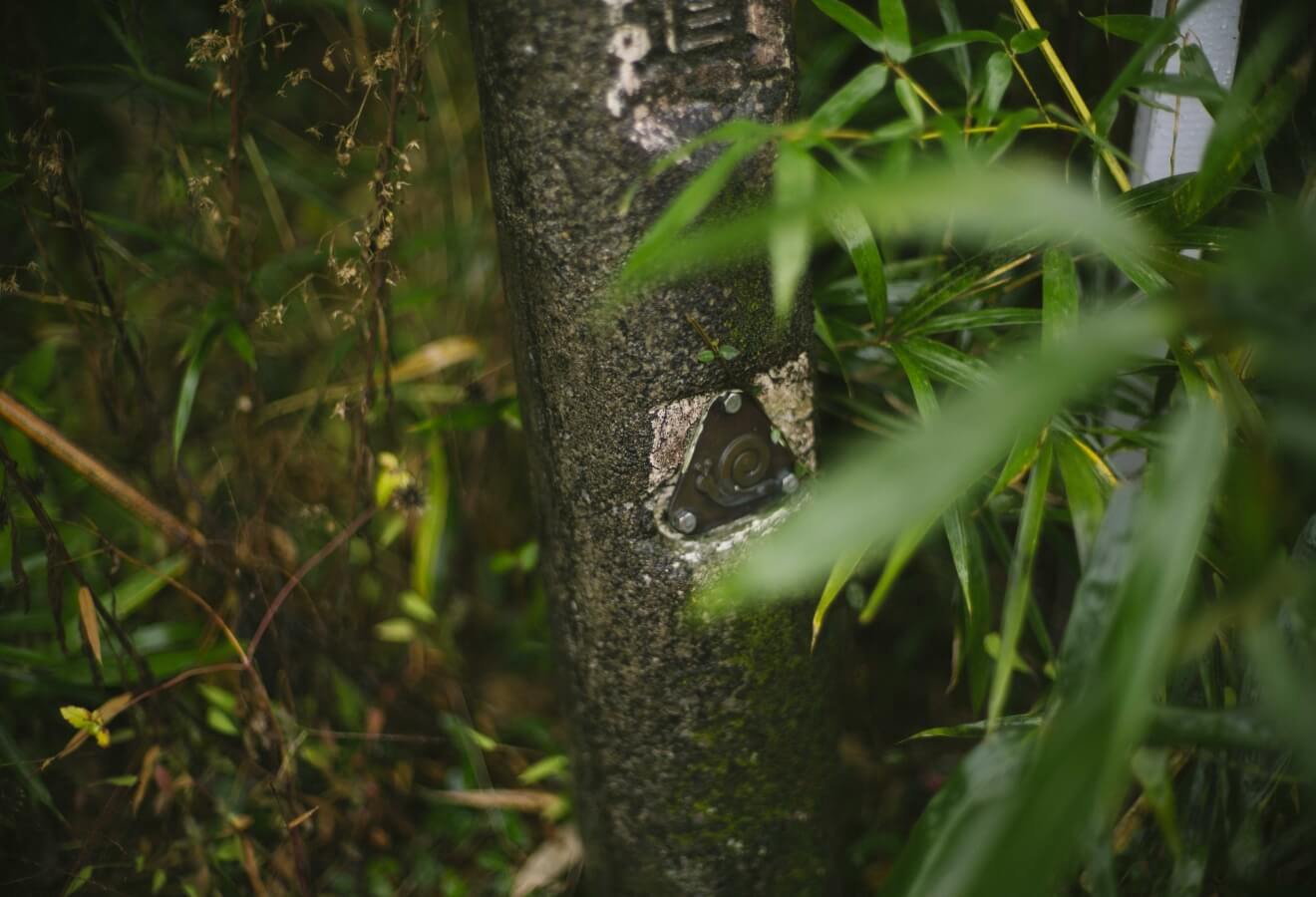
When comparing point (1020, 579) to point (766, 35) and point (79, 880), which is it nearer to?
point (766, 35)

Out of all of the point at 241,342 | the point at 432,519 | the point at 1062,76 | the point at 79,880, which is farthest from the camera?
the point at 432,519

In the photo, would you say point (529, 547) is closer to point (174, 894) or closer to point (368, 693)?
point (368, 693)

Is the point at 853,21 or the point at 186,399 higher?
the point at 853,21

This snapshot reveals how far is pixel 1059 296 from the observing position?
719mm

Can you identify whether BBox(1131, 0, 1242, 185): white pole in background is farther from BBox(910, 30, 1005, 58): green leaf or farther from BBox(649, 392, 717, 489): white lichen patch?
BBox(649, 392, 717, 489): white lichen patch

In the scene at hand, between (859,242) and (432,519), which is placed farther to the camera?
(432,519)

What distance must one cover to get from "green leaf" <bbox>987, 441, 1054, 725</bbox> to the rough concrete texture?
0.21m

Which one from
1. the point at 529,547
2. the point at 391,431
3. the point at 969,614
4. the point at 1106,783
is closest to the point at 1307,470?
the point at 969,614

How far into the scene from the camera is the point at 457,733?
1.26 meters

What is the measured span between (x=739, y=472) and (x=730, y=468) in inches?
0.5

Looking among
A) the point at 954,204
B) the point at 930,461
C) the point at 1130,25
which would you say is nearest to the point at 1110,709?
the point at 930,461

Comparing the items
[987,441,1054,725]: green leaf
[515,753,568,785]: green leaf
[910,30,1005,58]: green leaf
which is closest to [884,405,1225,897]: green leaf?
[987,441,1054,725]: green leaf

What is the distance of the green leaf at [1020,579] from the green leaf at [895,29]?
37 centimetres

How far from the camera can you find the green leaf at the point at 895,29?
26.7 inches
